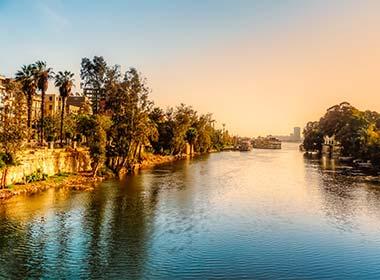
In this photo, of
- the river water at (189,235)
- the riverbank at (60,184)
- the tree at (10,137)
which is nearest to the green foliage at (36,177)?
the riverbank at (60,184)

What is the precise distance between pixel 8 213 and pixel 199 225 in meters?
18.2

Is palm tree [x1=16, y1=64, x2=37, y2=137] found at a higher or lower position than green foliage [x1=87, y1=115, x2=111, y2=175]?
higher

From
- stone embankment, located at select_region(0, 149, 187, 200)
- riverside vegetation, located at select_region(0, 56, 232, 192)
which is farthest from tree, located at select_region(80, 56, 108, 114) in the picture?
stone embankment, located at select_region(0, 149, 187, 200)

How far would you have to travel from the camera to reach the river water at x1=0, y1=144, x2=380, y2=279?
27344 millimetres

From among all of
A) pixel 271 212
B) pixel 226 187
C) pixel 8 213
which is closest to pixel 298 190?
pixel 226 187

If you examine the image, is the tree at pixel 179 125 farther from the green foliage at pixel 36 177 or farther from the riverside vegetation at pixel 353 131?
the green foliage at pixel 36 177

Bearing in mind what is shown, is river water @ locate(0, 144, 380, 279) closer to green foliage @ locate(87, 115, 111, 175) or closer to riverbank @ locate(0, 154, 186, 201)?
riverbank @ locate(0, 154, 186, 201)

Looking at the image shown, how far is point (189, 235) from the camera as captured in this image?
35.9 metres

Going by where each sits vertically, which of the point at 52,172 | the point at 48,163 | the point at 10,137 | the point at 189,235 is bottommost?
the point at 189,235

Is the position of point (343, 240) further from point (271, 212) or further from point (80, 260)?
point (80, 260)

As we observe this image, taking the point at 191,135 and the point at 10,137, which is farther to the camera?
the point at 191,135

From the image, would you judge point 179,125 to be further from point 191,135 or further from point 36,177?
point 36,177

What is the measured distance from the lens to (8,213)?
40969 mm

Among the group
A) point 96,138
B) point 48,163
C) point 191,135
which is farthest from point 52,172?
point 191,135
